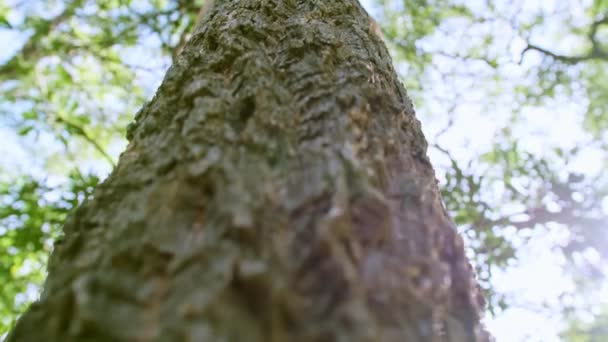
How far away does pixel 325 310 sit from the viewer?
820 millimetres

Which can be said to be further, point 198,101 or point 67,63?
point 67,63

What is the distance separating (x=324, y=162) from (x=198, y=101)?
548 millimetres

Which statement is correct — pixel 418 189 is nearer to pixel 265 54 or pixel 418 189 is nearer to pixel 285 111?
pixel 285 111

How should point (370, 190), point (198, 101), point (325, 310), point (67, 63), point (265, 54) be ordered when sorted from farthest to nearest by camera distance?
point (67, 63)
point (265, 54)
point (198, 101)
point (370, 190)
point (325, 310)

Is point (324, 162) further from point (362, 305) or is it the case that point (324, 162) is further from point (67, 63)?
point (67, 63)

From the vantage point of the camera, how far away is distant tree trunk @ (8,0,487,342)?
820 mm

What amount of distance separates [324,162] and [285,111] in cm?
30

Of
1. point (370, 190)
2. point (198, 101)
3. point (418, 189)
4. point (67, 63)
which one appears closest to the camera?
point (370, 190)

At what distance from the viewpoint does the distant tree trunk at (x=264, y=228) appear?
2.69ft

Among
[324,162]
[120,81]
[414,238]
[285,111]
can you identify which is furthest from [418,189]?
[120,81]

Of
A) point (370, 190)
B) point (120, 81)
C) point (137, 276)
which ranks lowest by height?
point (137, 276)

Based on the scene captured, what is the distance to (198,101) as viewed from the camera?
A: 1.41 metres

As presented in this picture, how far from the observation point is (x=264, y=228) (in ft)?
3.07

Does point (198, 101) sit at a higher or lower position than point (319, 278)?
higher
